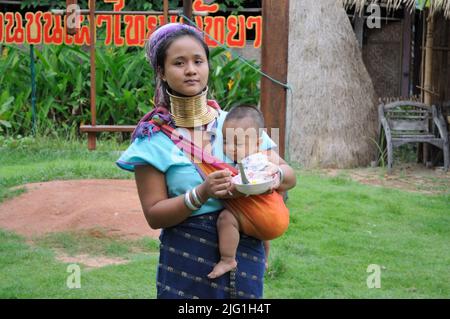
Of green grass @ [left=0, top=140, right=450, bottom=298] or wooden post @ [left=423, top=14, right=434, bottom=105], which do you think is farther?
wooden post @ [left=423, top=14, right=434, bottom=105]

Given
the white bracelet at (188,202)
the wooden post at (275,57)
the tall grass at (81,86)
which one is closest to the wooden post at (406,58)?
the tall grass at (81,86)

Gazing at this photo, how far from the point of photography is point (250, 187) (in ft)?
7.01

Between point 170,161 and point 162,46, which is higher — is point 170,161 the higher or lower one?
the lower one

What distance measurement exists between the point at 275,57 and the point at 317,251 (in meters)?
1.44

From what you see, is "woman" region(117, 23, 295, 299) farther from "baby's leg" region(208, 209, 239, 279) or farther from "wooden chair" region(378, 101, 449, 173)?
"wooden chair" region(378, 101, 449, 173)

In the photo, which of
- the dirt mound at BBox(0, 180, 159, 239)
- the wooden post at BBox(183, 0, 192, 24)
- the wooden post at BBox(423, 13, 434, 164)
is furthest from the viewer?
the wooden post at BBox(423, 13, 434, 164)

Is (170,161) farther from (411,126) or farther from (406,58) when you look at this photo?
(406,58)

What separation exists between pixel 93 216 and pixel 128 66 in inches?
194

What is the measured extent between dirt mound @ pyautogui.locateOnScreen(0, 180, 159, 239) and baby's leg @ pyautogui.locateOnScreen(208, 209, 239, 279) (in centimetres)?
322

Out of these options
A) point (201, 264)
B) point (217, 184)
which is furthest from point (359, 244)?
point (217, 184)

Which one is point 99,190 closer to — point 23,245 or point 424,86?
point 23,245

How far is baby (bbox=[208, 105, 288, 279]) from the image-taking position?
2.22 m

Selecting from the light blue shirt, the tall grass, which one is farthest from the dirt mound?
the tall grass

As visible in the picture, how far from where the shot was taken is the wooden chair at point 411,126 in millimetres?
8883
